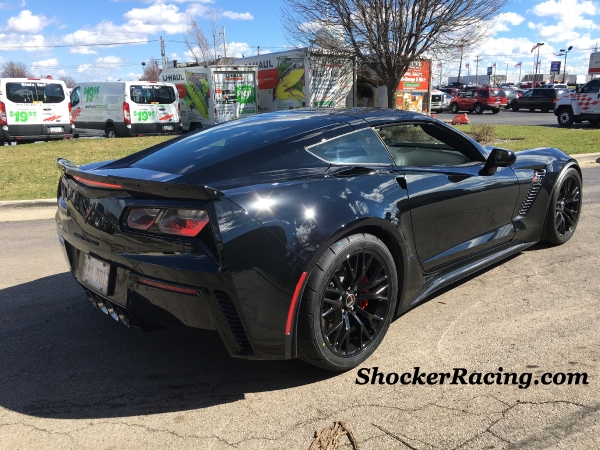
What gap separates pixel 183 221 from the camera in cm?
249

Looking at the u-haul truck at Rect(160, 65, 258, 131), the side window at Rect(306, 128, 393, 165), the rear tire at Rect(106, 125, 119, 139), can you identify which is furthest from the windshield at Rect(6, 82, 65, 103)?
the side window at Rect(306, 128, 393, 165)

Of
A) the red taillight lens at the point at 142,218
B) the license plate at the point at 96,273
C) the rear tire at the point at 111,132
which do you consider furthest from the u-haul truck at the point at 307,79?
the red taillight lens at the point at 142,218

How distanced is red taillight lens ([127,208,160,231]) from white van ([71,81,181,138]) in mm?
16121

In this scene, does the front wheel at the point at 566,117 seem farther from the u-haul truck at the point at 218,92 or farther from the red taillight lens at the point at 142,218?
the red taillight lens at the point at 142,218

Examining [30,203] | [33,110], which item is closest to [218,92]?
[33,110]

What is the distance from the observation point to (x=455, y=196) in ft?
12.0

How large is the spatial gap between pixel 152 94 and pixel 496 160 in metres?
16.2

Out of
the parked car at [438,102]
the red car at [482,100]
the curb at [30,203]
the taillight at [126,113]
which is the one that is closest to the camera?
the curb at [30,203]

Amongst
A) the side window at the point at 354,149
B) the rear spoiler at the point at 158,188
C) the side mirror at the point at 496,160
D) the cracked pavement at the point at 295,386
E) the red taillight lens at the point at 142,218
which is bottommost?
the cracked pavement at the point at 295,386

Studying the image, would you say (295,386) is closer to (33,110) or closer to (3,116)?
(3,116)

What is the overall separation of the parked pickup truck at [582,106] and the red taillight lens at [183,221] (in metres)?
23.3

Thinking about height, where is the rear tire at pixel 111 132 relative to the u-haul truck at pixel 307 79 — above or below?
below

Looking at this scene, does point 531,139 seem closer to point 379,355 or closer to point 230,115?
point 230,115

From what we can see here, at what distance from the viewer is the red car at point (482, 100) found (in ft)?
115
